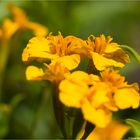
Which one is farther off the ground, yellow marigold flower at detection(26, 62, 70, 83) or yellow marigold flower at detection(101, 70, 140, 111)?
yellow marigold flower at detection(26, 62, 70, 83)

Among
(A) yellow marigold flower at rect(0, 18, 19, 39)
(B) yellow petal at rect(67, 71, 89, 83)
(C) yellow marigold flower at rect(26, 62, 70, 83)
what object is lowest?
(B) yellow petal at rect(67, 71, 89, 83)

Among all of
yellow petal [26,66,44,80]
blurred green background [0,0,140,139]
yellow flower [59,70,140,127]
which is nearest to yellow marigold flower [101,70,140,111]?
yellow flower [59,70,140,127]

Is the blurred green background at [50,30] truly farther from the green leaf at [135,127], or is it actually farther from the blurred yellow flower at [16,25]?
the green leaf at [135,127]

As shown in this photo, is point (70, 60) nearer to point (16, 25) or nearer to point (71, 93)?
point (71, 93)

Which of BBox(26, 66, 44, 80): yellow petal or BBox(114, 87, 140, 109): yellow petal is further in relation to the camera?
BBox(26, 66, 44, 80): yellow petal

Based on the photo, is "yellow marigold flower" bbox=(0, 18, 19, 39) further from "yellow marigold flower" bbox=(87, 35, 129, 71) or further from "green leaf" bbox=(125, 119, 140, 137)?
"green leaf" bbox=(125, 119, 140, 137)

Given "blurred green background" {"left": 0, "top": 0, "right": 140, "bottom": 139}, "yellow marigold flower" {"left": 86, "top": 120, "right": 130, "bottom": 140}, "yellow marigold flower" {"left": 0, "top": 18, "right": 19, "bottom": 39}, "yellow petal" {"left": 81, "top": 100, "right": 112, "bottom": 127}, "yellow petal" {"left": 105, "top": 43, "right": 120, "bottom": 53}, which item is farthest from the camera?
"blurred green background" {"left": 0, "top": 0, "right": 140, "bottom": 139}

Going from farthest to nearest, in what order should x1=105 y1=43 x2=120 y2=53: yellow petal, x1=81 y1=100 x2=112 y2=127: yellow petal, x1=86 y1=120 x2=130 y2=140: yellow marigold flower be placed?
x1=86 y1=120 x2=130 y2=140: yellow marigold flower
x1=105 y1=43 x2=120 y2=53: yellow petal
x1=81 y1=100 x2=112 y2=127: yellow petal

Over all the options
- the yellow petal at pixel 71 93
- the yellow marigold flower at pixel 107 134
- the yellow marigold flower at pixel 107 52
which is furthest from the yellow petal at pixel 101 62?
the yellow marigold flower at pixel 107 134
